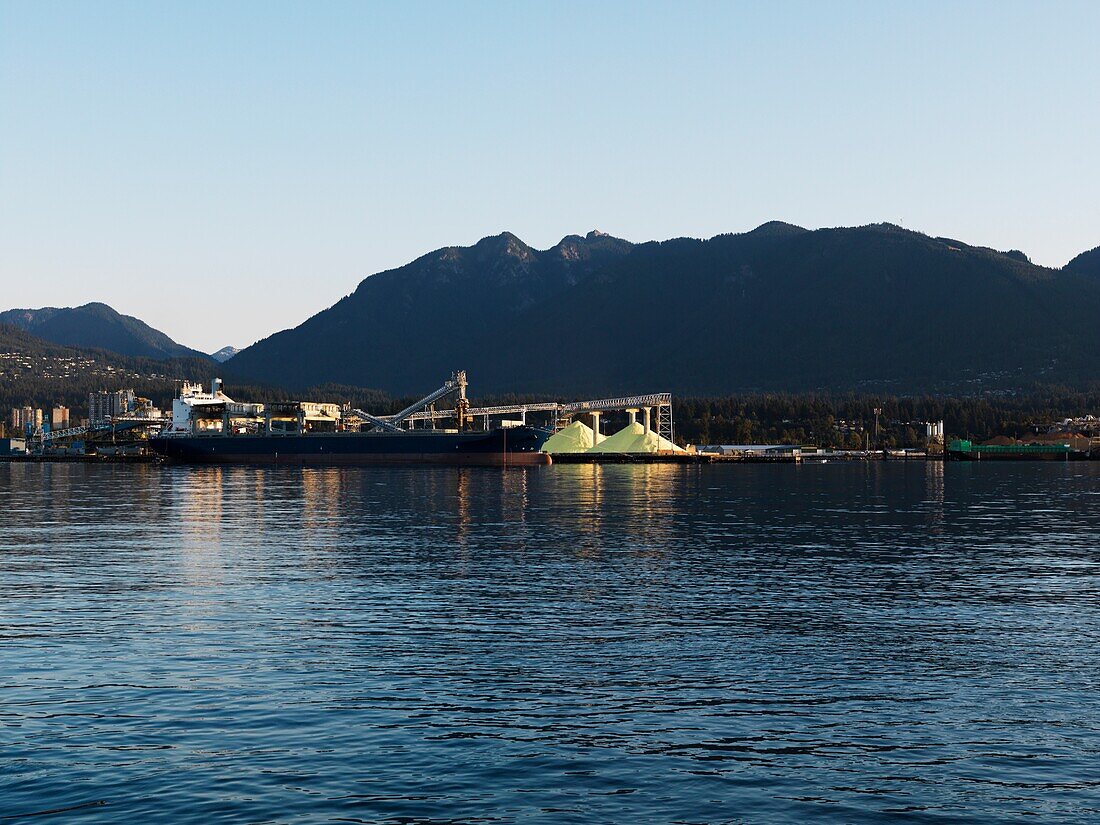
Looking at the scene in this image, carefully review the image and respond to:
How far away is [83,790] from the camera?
18.9 m

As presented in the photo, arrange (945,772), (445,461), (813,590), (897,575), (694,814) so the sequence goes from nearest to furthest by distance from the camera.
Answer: (694,814) < (945,772) < (813,590) < (897,575) < (445,461)

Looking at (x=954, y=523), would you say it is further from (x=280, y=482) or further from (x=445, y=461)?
(x=445, y=461)

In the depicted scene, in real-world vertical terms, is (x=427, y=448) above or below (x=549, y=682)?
above

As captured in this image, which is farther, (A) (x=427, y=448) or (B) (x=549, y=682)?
(A) (x=427, y=448)

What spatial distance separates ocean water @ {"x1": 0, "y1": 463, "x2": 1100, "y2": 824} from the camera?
18.9m

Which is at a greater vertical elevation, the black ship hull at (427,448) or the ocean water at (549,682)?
the black ship hull at (427,448)

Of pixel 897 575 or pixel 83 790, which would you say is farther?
pixel 897 575

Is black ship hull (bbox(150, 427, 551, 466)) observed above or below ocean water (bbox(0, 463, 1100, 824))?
above

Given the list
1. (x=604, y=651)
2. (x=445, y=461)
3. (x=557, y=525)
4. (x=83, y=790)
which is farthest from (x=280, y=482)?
(x=83, y=790)

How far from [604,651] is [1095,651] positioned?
12.6 metres

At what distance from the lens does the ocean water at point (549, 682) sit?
1889 centimetres

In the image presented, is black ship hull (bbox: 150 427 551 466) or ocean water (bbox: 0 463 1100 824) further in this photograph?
black ship hull (bbox: 150 427 551 466)

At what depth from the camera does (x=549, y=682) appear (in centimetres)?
2636

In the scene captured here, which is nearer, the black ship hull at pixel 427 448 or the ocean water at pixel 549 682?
the ocean water at pixel 549 682
